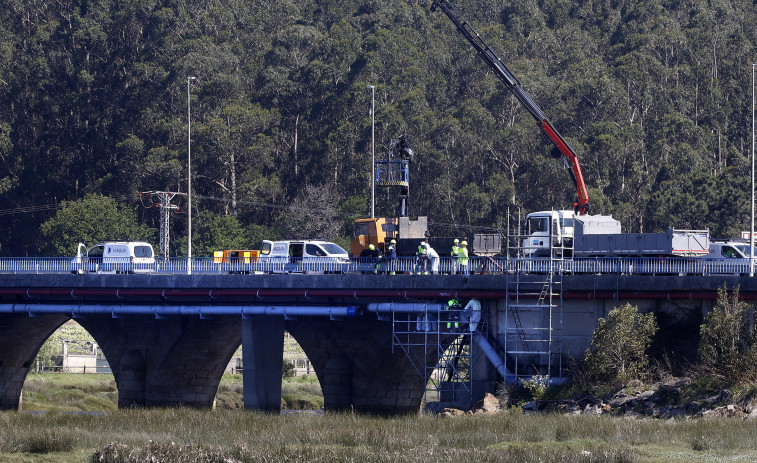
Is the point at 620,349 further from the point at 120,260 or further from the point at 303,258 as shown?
the point at 120,260

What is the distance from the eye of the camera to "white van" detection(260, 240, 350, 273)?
4994cm

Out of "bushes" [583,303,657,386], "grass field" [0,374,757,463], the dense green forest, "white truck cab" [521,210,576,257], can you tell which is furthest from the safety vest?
the dense green forest

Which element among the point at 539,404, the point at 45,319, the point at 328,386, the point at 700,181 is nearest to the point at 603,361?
the point at 539,404

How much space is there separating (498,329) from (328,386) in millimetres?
10143

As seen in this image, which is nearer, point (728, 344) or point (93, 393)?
point (728, 344)

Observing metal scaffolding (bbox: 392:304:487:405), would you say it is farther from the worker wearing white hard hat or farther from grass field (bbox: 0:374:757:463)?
grass field (bbox: 0:374:757:463)

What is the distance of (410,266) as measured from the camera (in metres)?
48.1

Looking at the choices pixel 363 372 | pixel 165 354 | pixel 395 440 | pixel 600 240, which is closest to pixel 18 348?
pixel 165 354

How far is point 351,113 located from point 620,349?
240 ft

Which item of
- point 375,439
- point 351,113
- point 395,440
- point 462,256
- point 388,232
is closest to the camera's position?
point 395,440

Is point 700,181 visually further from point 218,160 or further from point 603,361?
point 603,361

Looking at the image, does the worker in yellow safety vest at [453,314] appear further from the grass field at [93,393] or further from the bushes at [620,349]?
the grass field at [93,393]

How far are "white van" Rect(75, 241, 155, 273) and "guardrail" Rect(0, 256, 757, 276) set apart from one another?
47mm

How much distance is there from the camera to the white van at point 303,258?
164 feet
